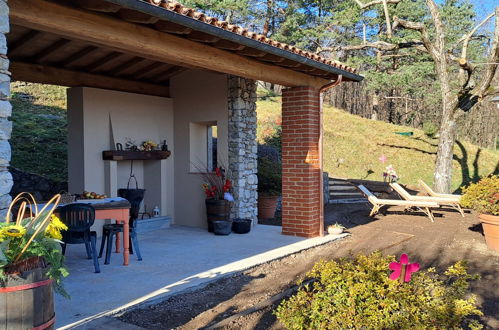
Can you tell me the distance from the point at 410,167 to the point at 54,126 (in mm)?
13454

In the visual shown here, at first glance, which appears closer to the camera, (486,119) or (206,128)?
(206,128)

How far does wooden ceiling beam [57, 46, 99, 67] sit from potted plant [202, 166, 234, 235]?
9.58 ft

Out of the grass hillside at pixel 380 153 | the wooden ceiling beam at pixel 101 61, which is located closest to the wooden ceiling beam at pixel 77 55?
the wooden ceiling beam at pixel 101 61

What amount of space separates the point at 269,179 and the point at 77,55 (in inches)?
216

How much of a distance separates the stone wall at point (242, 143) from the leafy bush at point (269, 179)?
1.51 meters

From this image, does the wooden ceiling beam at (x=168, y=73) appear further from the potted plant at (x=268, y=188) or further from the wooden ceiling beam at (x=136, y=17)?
the wooden ceiling beam at (x=136, y=17)

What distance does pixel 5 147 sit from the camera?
10.7 feet

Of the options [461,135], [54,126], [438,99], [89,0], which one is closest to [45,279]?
[89,0]

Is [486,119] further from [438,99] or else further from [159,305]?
[159,305]

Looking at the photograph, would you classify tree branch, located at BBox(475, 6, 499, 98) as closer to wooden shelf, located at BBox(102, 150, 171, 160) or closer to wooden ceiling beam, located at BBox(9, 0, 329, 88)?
wooden ceiling beam, located at BBox(9, 0, 329, 88)

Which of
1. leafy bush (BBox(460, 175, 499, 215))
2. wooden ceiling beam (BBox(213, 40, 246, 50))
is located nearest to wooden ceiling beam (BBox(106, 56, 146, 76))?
wooden ceiling beam (BBox(213, 40, 246, 50))

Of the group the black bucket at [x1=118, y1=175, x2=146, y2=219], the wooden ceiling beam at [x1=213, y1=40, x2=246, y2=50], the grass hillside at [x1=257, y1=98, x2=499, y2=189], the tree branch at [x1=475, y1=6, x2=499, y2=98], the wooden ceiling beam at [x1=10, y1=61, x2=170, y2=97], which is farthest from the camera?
the grass hillside at [x1=257, y1=98, x2=499, y2=189]

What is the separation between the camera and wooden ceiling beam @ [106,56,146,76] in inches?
304

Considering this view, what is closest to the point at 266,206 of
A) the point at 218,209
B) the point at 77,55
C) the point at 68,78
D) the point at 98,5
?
the point at 218,209
